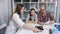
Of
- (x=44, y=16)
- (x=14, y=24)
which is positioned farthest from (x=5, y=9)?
(x=44, y=16)

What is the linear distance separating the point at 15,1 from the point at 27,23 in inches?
14.9

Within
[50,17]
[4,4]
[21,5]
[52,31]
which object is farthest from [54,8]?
[4,4]

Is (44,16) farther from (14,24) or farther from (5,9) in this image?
(5,9)

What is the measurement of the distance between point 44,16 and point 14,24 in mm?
475

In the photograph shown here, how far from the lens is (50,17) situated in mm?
2045

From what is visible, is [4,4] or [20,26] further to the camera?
[4,4]

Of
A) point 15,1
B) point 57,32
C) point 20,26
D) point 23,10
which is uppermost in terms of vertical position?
point 15,1

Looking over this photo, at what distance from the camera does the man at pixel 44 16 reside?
2041 millimetres

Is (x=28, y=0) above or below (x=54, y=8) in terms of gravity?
above

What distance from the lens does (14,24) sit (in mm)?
1973

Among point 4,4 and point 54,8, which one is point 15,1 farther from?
point 54,8

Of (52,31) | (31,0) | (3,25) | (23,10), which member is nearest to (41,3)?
(31,0)

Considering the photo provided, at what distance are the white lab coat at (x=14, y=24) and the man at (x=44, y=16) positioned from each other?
0.31m

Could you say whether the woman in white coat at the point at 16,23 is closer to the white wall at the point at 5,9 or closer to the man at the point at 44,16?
the white wall at the point at 5,9
